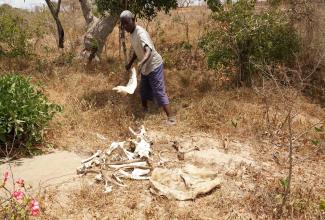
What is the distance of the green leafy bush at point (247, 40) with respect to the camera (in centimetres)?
714

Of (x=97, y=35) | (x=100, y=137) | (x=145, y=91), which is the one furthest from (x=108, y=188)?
(x=97, y=35)

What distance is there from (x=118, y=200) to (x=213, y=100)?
2.93 metres

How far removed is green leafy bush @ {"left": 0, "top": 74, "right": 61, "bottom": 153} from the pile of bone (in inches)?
31.4

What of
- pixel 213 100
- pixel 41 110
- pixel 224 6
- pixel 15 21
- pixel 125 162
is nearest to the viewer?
pixel 125 162

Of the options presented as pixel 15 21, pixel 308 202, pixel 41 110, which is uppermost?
pixel 15 21

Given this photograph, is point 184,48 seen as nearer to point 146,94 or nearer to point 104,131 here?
point 146,94

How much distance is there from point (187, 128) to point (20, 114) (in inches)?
84.3

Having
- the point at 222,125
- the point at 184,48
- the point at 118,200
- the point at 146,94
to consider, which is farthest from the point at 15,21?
the point at 118,200

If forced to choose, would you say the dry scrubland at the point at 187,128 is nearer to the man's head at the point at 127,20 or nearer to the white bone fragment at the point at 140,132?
the white bone fragment at the point at 140,132

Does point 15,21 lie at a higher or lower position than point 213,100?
higher

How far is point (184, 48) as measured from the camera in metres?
9.33

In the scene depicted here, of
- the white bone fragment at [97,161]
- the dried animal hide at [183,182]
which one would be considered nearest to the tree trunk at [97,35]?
the white bone fragment at [97,161]

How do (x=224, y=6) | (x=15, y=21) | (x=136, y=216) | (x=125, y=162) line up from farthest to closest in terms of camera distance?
(x=15, y=21) → (x=224, y=6) → (x=125, y=162) → (x=136, y=216)

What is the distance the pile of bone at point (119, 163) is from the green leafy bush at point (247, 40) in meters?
2.95
